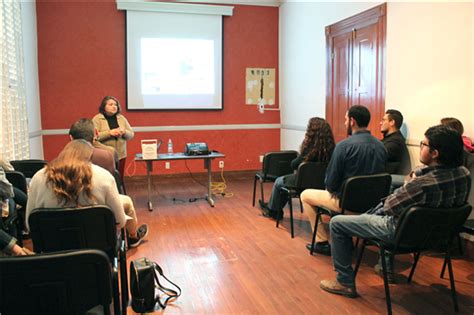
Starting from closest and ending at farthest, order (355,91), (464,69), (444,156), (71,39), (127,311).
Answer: (444,156)
(127,311)
(464,69)
(355,91)
(71,39)

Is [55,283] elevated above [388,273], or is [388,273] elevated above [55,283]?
[55,283]

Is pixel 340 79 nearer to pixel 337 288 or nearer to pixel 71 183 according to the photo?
pixel 337 288

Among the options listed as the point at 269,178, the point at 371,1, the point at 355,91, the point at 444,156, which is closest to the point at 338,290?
the point at 444,156

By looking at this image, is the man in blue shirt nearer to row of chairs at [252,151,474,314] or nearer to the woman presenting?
row of chairs at [252,151,474,314]

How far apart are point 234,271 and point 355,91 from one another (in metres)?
2.99

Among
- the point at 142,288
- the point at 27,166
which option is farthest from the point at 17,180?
the point at 142,288

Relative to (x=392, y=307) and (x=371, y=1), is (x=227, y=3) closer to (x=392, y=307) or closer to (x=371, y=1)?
(x=371, y=1)

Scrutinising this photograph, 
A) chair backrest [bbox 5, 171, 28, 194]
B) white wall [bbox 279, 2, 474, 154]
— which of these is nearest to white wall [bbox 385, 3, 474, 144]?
white wall [bbox 279, 2, 474, 154]

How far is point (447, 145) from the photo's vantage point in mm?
2303

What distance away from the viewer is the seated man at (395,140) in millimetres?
4047

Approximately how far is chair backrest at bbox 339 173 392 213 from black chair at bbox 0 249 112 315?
2030 mm

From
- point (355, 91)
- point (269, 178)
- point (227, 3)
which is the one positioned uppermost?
point (227, 3)

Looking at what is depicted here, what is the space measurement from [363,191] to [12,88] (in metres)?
3.74

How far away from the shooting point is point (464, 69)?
3557 millimetres
